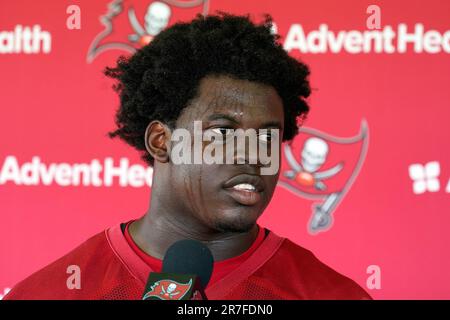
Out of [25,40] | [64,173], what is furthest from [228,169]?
[25,40]

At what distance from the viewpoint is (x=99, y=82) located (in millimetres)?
2539

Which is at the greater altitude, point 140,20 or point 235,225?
point 140,20

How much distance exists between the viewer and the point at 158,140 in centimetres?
146

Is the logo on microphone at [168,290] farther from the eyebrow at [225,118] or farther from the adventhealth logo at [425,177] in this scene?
the adventhealth logo at [425,177]

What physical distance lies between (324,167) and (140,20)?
709mm

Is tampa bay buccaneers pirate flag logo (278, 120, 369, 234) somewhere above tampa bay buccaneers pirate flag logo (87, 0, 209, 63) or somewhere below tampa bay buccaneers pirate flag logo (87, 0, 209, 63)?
below

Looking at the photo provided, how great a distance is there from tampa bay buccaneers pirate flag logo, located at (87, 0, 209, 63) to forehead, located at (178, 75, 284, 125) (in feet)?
3.76

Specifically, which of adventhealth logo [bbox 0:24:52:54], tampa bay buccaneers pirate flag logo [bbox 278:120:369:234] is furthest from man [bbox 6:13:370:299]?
adventhealth logo [bbox 0:24:52:54]

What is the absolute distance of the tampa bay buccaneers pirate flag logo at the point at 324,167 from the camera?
8.02 feet

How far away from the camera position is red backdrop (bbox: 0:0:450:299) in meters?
2.44

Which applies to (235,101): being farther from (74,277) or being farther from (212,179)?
(74,277)

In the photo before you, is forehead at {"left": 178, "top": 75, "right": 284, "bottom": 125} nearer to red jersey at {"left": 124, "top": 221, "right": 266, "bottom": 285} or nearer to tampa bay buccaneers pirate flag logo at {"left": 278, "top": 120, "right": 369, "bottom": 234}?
red jersey at {"left": 124, "top": 221, "right": 266, "bottom": 285}

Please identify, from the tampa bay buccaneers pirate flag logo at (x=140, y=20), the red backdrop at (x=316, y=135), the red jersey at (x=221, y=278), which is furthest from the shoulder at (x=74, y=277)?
the tampa bay buccaneers pirate flag logo at (x=140, y=20)

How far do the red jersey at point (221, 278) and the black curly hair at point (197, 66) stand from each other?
24 centimetres
